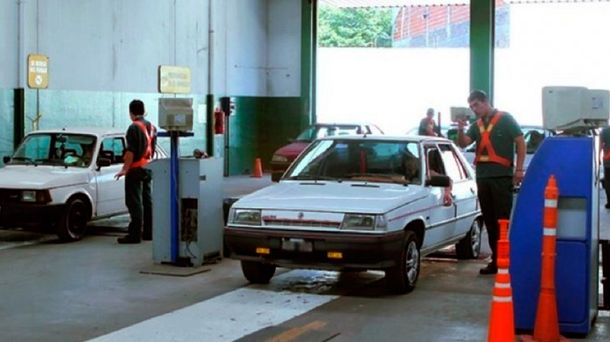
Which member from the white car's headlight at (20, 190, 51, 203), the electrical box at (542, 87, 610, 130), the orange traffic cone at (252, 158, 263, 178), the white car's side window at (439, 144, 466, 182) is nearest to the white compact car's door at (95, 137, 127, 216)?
the white car's headlight at (20, 190, 51, 203)

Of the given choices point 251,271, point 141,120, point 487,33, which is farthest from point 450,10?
point 251,271

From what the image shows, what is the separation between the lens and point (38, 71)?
18.2 meters

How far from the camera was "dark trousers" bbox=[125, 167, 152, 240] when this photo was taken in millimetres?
12266

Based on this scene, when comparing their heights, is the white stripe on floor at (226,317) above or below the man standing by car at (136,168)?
below

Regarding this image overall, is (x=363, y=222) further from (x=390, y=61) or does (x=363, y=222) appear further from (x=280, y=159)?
(x=390, y=61)

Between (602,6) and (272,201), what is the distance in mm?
20621

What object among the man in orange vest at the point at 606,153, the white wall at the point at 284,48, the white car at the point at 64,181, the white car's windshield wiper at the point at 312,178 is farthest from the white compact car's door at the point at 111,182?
the white wall at the point at 284,48

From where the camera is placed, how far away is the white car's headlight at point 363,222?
28.1 feet

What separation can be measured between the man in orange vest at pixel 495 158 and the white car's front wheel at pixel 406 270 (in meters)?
1.28

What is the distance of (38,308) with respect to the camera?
8.40 meters

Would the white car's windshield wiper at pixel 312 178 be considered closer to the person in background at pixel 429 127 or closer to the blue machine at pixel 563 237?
the blue machine at pixel 563 237

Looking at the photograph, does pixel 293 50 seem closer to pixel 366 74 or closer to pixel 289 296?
pixel 366 74

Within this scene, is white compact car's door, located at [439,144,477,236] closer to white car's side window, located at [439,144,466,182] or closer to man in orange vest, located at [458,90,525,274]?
white car's side window, located at [439,144,466,182]

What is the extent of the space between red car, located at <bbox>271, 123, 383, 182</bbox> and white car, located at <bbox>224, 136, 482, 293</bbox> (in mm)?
12226
